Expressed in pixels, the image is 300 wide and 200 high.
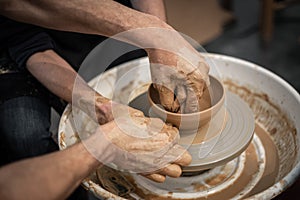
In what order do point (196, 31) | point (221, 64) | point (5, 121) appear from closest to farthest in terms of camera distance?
point (5, 121)
point (221, 64)
point (196, 31)

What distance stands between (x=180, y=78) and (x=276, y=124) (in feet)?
1.98

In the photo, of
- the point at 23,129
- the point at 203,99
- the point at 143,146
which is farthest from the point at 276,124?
the point at 23,129

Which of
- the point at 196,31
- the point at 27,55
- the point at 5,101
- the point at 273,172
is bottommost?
the point at 196,31

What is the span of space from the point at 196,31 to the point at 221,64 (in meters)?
→ 1.65

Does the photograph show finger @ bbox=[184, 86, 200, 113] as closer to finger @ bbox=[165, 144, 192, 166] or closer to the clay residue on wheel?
finger @ bbox=[165, 144, 192, 166]

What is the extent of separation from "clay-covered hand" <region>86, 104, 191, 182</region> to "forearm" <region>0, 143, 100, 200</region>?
104 mm

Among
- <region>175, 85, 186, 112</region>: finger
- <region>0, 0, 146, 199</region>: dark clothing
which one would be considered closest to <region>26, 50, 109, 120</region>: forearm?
<region>0, 0, 146, 199</region>: dark clothing

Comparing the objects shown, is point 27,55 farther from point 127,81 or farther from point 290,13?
point 290,13

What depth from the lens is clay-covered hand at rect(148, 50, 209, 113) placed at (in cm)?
127

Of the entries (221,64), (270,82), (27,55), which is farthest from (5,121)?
(270,82)

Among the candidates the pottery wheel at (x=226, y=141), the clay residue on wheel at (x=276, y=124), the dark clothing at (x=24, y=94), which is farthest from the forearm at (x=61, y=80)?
the clay residue on wheel at (x=276, y=124)

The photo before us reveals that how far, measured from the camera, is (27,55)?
159 cm

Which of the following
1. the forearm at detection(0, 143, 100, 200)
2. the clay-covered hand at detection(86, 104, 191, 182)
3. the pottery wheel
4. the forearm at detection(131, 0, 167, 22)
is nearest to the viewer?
the forearm at detection(0, 143, 100, 200)

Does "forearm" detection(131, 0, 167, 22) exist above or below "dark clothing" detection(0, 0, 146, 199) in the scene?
above
